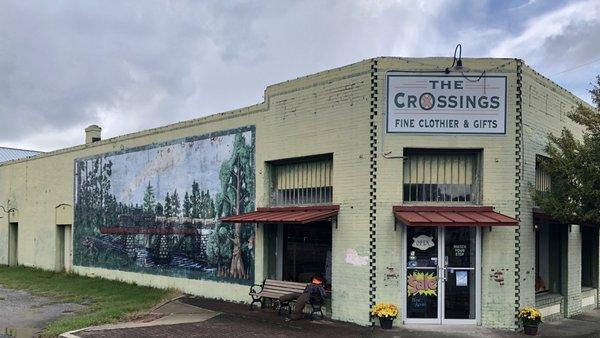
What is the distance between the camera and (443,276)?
1187cm

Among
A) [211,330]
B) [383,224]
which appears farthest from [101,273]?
[383,224]

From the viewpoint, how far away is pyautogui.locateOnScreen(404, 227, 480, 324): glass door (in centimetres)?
1189

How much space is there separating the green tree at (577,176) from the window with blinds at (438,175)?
145 centimetres

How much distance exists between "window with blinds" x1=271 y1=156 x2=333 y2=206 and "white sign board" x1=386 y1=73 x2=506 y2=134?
2107 mm

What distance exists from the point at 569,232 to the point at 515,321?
3.70 meters

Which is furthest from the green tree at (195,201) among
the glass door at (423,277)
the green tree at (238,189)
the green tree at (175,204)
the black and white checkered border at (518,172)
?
the black and white checkered border at (518,172)

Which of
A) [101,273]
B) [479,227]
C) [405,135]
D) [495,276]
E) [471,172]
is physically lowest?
[101,273]

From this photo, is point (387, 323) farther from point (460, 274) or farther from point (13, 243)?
point (13, 243)

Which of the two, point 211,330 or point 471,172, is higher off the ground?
point 471,172

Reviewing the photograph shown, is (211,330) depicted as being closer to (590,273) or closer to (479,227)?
(479,227)

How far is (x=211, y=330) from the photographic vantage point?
11367 millimetres

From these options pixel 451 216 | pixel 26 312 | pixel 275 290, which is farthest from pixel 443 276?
pixel 26 312

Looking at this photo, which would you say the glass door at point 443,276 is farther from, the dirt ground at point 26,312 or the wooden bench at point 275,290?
the dirt ground at point 26,312

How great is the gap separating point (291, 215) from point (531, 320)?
5.30 m
